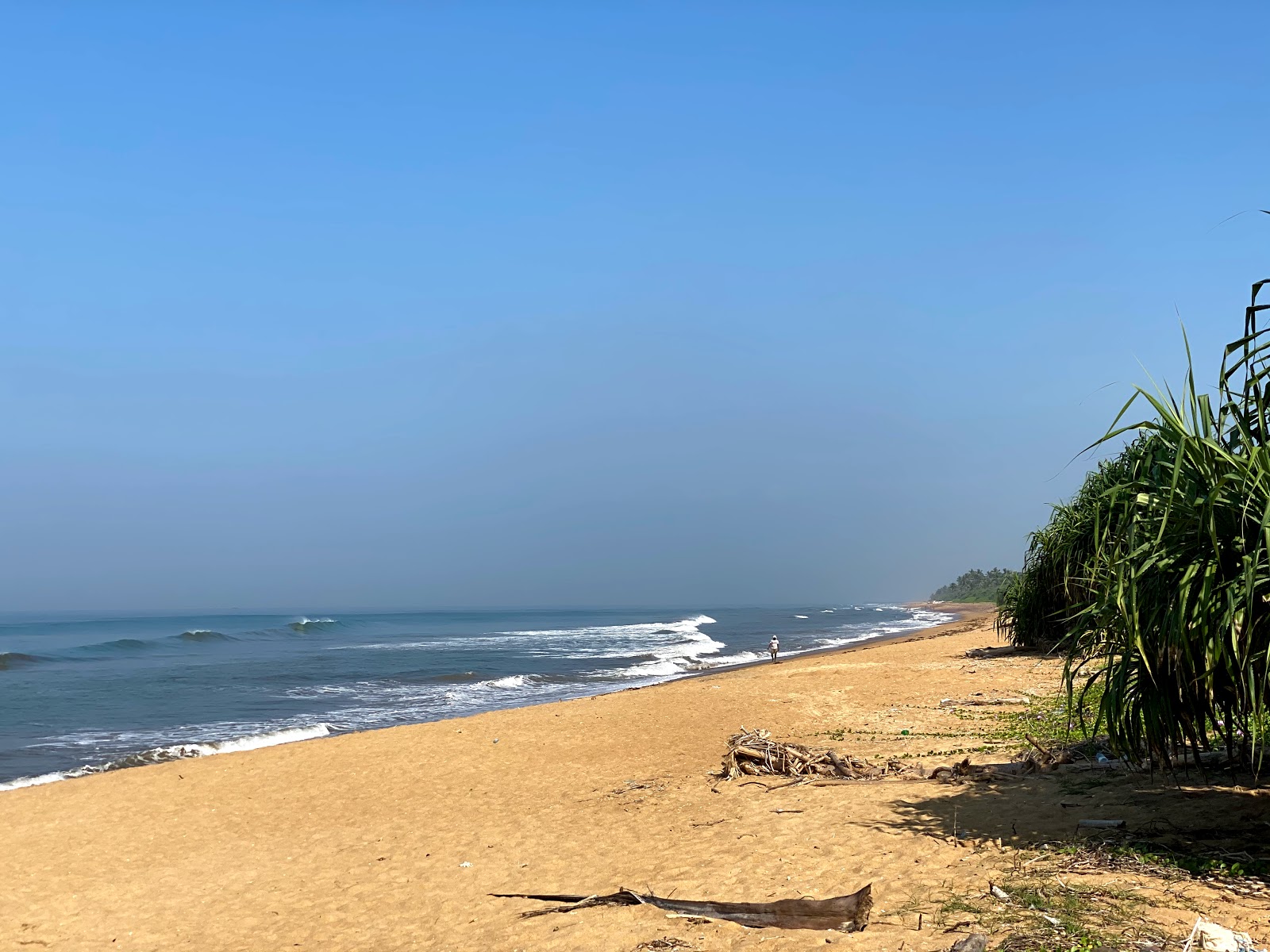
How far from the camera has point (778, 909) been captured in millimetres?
6031

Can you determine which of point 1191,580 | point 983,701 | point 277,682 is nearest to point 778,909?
point 1191,580

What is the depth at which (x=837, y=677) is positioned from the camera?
71.5 feet

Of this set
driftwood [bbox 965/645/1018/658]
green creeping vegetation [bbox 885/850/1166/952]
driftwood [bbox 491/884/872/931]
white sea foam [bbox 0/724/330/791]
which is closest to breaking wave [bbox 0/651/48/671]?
white sea foam [bbox 0/724/330/791]

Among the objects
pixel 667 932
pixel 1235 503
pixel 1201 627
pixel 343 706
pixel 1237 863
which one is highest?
pixel 1235 503

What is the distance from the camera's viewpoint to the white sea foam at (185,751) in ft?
50.7

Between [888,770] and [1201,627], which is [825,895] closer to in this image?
[1201,627]

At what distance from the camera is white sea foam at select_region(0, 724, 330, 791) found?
15445 mm

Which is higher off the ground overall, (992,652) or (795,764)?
(795,764)

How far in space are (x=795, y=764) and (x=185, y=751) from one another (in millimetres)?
12771

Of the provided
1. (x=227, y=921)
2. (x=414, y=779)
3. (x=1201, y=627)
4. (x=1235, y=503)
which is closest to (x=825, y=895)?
(x=1201, y=627)

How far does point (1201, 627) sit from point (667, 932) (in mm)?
3967

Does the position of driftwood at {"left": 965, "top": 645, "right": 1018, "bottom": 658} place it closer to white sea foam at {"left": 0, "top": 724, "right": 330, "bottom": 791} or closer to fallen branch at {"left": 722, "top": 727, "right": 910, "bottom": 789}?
fallen branch at {"left": 722, "top": 727, "right": 910, "bottom": 789}

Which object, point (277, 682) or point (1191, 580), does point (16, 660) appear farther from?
point (1191, 580)

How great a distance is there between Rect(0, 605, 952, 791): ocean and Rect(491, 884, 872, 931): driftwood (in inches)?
519
